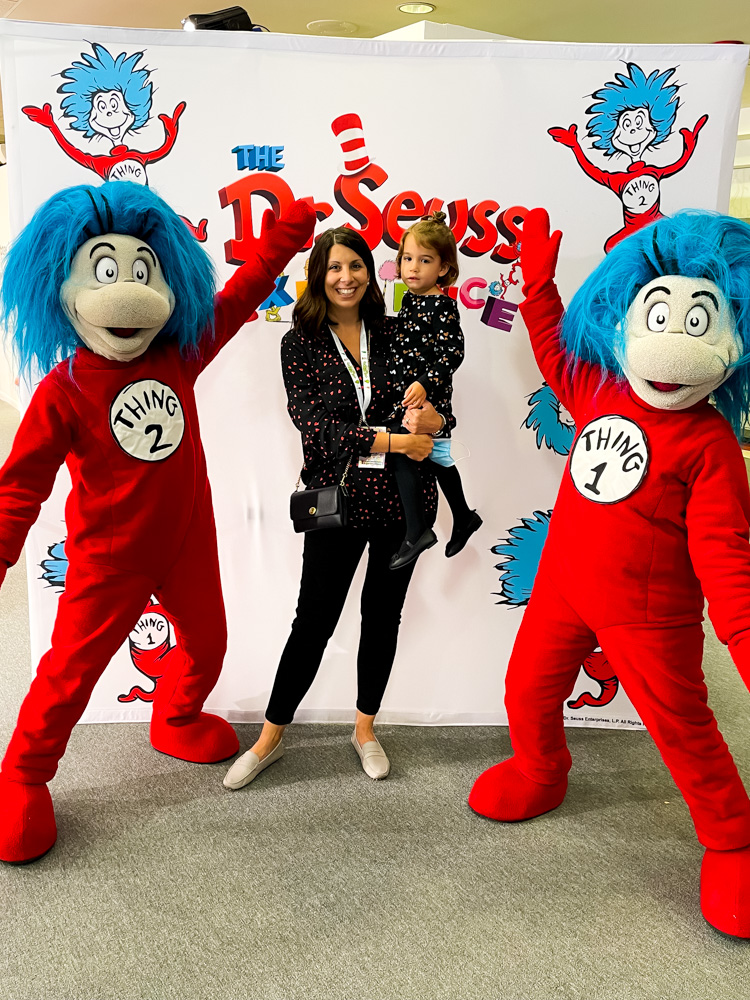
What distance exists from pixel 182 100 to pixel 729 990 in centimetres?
233

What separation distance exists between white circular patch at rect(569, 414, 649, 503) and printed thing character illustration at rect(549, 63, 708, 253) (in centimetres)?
73

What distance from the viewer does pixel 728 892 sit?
1735 millimetres

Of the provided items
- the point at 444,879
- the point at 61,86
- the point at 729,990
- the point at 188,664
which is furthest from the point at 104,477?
the point at 729,990

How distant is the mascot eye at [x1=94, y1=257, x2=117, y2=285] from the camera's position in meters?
1.77

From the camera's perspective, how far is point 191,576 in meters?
2.06

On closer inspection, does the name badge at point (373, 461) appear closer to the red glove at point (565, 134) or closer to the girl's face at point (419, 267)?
the girl's face at point (419, 267)

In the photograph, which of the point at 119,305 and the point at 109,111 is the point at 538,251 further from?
the point at 109,111

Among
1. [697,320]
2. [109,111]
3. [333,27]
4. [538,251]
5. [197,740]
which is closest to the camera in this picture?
[697,320]

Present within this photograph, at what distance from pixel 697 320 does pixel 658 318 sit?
0.07 meters

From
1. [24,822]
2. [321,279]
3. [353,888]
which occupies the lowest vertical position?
[353,888]

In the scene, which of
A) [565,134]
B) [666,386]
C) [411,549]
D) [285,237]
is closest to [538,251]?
[565,134]

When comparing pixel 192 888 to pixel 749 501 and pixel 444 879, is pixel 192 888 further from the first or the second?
pixel 749 501

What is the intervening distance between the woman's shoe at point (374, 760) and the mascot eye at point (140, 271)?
1.36 metres

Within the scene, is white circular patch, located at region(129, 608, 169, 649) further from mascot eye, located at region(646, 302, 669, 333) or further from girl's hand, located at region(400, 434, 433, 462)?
mascot eye, located at region(646, 302, 669, 333)
